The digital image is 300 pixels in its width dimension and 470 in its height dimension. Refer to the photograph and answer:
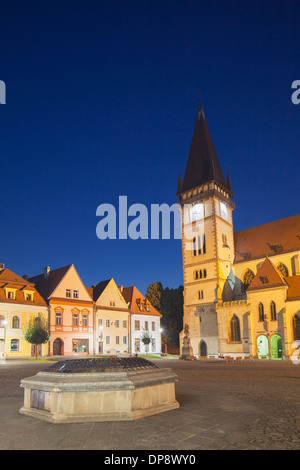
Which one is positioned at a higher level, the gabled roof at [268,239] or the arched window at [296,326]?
the gabled roof at [268,239]

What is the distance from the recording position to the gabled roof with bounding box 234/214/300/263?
4692 cm

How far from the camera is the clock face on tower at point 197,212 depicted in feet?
178

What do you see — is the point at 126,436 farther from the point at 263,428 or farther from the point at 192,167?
the point at 192,167

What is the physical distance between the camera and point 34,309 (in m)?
43.7

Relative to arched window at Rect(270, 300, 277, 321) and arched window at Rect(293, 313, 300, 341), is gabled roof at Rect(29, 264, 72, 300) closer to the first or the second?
arched window at Rect(270, 300, 277, 321)

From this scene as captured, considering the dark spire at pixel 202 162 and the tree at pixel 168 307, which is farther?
the tree at pixel 168 307

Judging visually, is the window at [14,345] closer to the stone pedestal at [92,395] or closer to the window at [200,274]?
the window at [200,274]

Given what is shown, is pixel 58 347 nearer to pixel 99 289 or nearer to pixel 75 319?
pixel 75 319

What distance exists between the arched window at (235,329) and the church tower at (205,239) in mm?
3209

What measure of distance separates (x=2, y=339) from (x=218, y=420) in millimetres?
37844

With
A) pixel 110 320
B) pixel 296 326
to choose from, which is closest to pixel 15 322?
pixel 110 320

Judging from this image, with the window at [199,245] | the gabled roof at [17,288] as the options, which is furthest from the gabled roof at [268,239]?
the gabled roof at [17,288]

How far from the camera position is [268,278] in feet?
137
